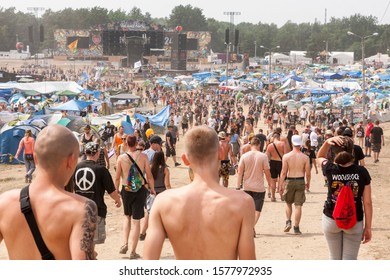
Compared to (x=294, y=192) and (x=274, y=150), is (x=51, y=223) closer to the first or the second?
(x=294, y=192)

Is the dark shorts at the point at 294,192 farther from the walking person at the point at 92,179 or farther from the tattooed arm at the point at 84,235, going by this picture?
the tattooed arm at the point at 84,235

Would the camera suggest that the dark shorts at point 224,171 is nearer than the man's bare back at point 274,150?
Yes

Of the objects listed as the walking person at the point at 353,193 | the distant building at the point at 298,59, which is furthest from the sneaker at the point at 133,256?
the distant building at the point at 298,59

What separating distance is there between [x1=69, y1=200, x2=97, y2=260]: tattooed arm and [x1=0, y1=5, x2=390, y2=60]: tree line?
136393 millimetres

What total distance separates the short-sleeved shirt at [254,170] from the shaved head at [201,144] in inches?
265

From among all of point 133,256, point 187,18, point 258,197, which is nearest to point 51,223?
point 133,256

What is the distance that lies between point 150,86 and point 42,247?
2761 inches

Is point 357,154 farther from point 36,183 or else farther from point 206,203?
point 36,183

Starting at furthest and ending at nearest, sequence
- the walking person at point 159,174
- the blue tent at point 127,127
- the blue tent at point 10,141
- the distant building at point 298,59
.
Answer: the distant building at point 298,59
the blue tent at point 127,127
the blue tent at point 10,141
the walking person at point 159,174

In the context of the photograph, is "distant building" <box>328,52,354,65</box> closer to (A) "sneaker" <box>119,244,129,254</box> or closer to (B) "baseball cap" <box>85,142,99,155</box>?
(A) "sneaker" <box>119,244,129,254</box>

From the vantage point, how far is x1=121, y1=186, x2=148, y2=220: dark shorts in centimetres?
934

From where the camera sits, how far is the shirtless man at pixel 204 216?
11.7ft

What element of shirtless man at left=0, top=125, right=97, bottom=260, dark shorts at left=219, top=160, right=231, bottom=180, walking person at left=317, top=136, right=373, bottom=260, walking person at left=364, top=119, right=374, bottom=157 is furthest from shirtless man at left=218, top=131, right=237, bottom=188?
walking person at left=364, top=119, right=374, bottom=157

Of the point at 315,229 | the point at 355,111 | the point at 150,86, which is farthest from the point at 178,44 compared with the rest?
the point at 315,229
